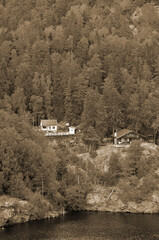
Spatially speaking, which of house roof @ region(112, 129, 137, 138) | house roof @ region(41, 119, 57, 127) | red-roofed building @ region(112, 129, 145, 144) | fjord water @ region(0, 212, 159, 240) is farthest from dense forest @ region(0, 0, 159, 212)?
fjord water @ region(0, 212, 159, 240)

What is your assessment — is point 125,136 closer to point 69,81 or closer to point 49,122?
point 49,122

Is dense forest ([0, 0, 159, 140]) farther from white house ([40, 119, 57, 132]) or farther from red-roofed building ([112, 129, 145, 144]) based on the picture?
white house ([40, 119, 57, 132])

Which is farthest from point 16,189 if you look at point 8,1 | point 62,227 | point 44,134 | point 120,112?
point 8,1

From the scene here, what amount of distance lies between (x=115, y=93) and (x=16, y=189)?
3477 cm

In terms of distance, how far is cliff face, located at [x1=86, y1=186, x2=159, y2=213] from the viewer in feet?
255

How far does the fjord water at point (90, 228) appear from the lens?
6456 cm

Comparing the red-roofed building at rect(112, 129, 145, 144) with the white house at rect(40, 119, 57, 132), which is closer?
the red-roofed building at rect(112, 129, 145, 144)

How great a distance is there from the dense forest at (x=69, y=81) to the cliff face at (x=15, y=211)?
1912 millimetres

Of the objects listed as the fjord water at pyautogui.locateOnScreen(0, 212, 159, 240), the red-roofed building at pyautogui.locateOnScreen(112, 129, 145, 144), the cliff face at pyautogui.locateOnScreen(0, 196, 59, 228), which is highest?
the red-roofed building at pyautogui.locateOnScreen(112, 129, 145, 144)

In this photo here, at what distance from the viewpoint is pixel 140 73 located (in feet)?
356

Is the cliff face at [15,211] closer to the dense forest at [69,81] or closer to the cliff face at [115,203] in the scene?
the dense forest at [69,81]

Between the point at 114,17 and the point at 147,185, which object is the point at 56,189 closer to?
the point at 147,185

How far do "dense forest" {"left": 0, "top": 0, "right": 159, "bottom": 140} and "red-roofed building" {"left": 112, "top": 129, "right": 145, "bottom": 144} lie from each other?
2.05m

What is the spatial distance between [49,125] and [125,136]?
16.6 meters
